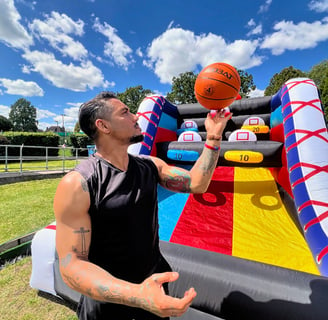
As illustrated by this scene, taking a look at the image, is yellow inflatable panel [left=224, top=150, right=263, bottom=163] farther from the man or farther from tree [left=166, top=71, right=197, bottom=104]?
tree [left=166, top=71, right=197, bottom=104]

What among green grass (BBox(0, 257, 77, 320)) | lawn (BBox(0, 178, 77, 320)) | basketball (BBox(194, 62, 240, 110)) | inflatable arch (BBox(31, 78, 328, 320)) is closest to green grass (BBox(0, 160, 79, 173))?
lawn (BBox(0, 178, 77, 320))

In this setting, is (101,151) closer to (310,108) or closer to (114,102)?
(114,102)

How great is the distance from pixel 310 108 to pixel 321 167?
0.88 metres

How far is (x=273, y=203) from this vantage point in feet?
9.71

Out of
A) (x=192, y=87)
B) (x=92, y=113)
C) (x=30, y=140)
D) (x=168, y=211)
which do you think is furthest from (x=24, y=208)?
(x=192, y=87)

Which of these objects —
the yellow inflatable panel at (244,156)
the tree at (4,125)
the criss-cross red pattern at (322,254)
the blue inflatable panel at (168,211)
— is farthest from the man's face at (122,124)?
the tree at (4,125)

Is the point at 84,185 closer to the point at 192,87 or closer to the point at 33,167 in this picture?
the point at 33,167

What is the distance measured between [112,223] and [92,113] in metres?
0.64

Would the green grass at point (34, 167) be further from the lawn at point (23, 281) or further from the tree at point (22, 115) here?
the tree at point (22, 115)

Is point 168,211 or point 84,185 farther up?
point 84,185

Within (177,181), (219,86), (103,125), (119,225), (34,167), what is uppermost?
(219,86)

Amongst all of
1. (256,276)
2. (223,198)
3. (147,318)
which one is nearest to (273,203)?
(223,198)

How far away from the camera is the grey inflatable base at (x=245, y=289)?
1382 mm

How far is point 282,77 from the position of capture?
87.2ft
